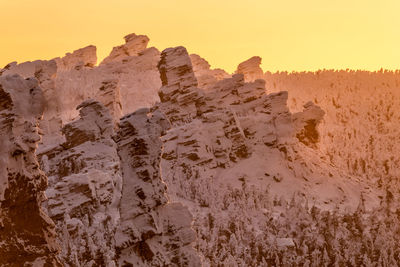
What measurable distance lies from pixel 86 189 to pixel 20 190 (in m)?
27.6

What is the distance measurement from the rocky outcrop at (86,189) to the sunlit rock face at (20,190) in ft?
52.7

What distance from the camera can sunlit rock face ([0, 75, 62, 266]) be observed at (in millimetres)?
21109

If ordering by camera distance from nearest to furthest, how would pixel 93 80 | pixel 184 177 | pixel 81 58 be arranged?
pixel 184 177, pixel 93 80, pixel 81 58

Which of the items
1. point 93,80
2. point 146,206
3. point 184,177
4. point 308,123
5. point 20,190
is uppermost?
point 93,80

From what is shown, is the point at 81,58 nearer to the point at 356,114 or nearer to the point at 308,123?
the point at 308,123

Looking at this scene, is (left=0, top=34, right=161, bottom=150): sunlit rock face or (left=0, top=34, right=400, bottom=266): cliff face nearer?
(left=0, top=34, right=400, bottom=266): cliff face

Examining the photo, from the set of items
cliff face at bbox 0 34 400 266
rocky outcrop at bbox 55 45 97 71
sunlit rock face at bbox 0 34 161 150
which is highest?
rocky outcrop at bbox 55 45 97 71

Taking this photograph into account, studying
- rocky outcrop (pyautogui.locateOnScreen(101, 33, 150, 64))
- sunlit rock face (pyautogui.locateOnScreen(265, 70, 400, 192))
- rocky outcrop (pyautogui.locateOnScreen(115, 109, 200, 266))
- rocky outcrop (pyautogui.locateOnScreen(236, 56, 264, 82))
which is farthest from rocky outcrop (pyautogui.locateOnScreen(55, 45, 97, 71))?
rocky outcrop (pyautogui.locateOnScreen(115, 109, 200, 266))

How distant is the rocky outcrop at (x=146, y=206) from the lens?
26.3 m

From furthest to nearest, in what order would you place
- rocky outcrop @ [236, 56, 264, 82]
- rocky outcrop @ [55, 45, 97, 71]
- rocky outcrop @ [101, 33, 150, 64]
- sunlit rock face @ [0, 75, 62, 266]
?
rocky outcrop @ [101, 33, 150, 64], rocky outcrop @ [55, 45, 97, 71], rocky outcrop @ [236, 56, 264, 82], sunlit rock face @ [0, 75, 62, 266]

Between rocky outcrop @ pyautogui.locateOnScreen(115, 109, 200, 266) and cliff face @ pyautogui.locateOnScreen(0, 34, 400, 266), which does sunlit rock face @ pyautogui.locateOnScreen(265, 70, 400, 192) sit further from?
rocky outcrop @ pyautogui.locateOnScreen(115, 109, 200, 266)

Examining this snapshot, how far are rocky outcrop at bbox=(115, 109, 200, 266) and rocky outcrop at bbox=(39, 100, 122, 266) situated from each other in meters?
11.7

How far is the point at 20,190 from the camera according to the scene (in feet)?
70.6

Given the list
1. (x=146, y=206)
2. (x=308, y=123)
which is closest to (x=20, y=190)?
(x=146, y=206)
